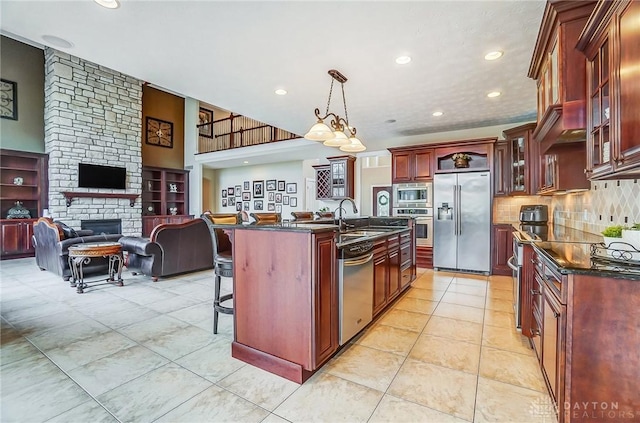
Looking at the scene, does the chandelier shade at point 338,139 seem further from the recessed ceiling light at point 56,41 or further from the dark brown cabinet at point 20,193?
the dark brown cabinet at point 20,193

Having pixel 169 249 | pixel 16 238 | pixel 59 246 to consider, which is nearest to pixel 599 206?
pixel 169 249

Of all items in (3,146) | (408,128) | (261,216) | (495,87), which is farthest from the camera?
(3,146)

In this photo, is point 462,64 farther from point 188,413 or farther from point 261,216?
point 188,413

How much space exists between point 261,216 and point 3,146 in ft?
24.0

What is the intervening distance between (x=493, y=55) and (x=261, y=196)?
8.62 meters

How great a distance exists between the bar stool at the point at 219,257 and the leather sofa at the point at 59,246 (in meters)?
3.03

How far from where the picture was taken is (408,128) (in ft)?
19.6

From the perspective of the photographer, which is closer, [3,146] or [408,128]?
[408,128]

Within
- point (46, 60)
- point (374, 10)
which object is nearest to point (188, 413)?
point (374, 10)

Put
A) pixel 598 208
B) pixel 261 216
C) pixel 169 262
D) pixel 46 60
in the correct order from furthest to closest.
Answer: pixel 46 60
pixel 169 262
pixel 261 216
pixel 598 208

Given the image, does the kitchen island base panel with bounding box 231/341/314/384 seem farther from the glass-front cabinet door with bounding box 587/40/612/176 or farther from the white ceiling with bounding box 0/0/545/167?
the white ceiling with bounding box 0/0/545/167

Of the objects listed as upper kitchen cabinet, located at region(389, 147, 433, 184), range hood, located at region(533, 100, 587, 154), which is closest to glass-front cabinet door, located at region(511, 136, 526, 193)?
upper kitchen cabinet, located at region(389, 147, 433, 184)

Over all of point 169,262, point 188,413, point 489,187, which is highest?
point 489,187

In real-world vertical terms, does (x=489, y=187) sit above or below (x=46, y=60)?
below
